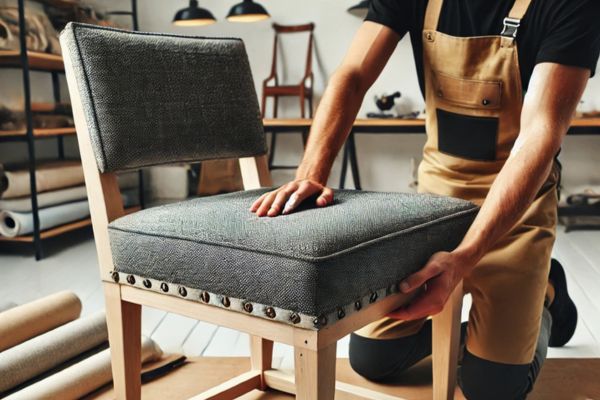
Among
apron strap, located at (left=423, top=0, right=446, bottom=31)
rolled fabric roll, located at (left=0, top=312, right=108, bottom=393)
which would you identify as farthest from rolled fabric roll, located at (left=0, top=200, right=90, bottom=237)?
apron strap, located at (left=423, top=0, right=446, bottom=31)

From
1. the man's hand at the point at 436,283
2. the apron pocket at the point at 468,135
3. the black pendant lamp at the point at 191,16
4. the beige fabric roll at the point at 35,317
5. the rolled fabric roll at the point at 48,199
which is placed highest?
the black pendant lamp at the point at 191,16

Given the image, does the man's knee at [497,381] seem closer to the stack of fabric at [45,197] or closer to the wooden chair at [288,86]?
the stack of fabric at [45,197]

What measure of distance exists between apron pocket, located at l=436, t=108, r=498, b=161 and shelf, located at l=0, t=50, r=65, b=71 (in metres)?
2.23

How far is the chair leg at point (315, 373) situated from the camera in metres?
0.82

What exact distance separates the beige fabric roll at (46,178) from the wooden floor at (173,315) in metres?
0.30

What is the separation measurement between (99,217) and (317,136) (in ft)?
1.56

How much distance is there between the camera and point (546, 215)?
4.77 ft

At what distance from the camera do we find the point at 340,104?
1.34 meters

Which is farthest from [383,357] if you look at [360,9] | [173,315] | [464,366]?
[360,9]

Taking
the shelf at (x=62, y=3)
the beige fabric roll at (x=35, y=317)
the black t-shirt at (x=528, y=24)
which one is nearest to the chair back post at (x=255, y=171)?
the black t-shirt at (x=528, y=24)

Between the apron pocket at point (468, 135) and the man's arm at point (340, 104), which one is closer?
the man's arm at point (340, 104)

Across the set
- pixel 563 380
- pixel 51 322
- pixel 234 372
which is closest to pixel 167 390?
pixel 234 372

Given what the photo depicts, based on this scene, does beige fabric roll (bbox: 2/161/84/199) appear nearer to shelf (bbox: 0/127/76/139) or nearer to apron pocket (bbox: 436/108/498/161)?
shelf (bbox: 0/127/76/139)

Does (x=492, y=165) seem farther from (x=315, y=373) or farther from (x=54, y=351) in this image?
(x=54, y=351)
